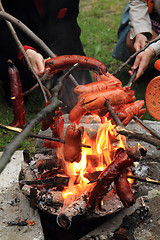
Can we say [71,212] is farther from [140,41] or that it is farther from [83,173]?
[140,41]

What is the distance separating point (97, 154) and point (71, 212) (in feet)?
1.86

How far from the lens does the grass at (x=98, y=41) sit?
414cm

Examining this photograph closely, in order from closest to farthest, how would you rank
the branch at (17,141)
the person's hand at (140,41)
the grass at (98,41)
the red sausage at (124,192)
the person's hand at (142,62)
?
the branch at (17,141)
the red sausage at (124,192)
the person's hand at (142,62)
the person's hand at (140,41)
the grass at (98,41)

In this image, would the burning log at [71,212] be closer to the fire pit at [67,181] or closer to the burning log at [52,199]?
the fire pit at [67,181]

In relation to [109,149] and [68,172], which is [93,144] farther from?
[68,172]

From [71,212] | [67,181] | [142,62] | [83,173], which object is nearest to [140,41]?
[142,62]

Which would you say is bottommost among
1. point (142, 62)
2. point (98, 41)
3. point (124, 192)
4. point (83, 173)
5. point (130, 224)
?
point (98, 41)

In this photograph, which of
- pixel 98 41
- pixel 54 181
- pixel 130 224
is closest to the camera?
pixel 130 224

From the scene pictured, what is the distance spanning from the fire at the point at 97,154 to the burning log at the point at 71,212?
0.71ft

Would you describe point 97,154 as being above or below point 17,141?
below

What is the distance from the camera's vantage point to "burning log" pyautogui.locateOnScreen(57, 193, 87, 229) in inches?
70.9

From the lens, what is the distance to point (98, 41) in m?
5.99

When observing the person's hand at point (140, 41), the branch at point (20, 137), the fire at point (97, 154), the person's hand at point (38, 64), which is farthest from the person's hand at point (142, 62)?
Result: the branch at point (20, 137)

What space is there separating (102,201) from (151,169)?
734mm
